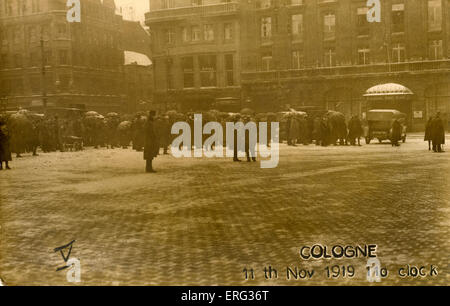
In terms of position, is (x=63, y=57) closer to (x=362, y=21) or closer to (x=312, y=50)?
(x=312, y=50)

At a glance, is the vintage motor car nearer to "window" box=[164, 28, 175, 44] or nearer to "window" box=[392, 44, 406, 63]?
"window" box=[392, 44, 406, 63]

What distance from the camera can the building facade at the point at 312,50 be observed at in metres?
37.4

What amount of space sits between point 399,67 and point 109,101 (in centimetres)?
2119

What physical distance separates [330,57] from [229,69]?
27.1 ft

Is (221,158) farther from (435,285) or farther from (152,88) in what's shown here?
(152,88)

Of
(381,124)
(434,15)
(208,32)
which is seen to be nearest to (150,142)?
(381,124)

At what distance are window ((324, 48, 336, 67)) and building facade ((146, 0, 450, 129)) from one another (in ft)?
0.24

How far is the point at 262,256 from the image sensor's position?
6.45 meters

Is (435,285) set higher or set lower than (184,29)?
lower

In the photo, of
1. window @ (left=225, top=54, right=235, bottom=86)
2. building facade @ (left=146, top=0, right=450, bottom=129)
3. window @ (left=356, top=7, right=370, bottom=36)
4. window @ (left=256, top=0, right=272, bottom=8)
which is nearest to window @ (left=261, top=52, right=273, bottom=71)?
building facade @ (left=146, top=0, right=450, bottom=129)

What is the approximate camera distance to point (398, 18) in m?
38.2

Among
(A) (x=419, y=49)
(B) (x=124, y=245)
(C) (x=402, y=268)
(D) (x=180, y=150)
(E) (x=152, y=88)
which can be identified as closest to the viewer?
(C) (x=402, y=268)

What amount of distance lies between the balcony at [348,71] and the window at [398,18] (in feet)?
8.40

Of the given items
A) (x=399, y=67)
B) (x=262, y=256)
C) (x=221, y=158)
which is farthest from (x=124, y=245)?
(x=399, y=67)
